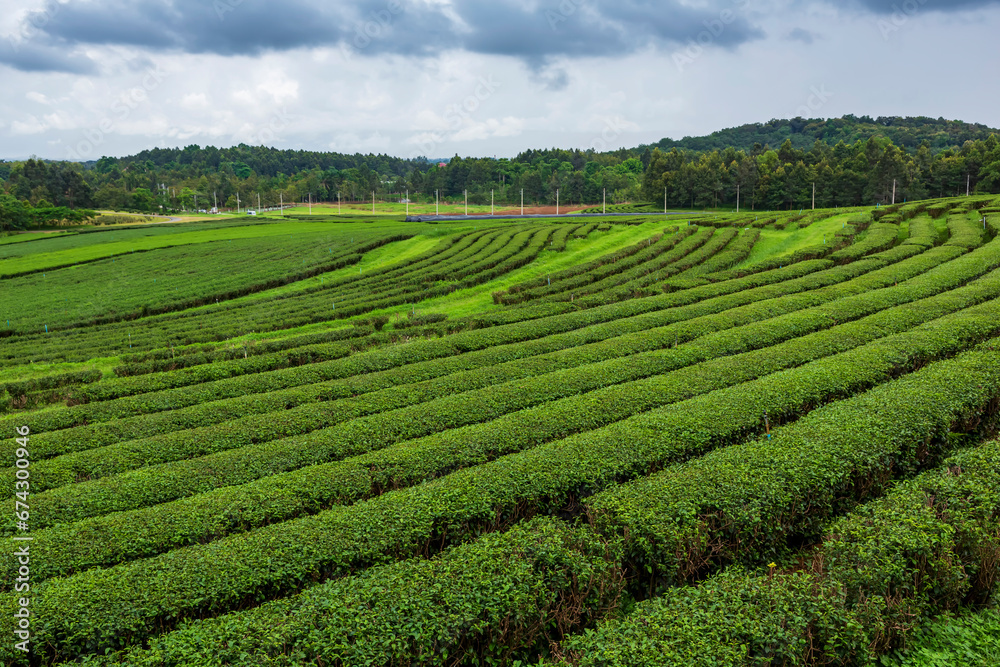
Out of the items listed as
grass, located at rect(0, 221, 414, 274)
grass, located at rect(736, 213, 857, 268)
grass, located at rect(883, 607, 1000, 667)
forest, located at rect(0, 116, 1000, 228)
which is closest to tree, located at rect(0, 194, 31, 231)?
forest, located at rect(0, 116, 1000, 228)

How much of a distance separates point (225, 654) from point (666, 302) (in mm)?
32775

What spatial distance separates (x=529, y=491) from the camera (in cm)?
1377

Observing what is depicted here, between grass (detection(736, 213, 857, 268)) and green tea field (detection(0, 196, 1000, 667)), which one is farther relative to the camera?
grass (detection(736, 213, 857, 268))

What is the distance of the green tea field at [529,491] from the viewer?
9.74 meters

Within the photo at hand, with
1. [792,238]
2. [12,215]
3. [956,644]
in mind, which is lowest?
[956,644]

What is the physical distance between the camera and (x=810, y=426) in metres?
15.9

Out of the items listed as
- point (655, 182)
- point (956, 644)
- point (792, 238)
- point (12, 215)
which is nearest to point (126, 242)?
point (12, 215)

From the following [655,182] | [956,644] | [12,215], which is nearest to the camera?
[956,644]

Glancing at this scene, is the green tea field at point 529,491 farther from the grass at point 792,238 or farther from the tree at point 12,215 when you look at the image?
the tree at point 12,215

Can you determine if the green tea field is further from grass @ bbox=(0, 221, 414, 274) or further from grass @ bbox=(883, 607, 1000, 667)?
grass @ bbox=(0, 221, 414, 274)

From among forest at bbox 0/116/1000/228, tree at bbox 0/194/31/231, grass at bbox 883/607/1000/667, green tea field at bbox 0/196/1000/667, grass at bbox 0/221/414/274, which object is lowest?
grass at bbox 883/607/1000/667

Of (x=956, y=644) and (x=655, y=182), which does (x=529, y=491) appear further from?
(x=655, y=182)

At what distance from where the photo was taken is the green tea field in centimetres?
974

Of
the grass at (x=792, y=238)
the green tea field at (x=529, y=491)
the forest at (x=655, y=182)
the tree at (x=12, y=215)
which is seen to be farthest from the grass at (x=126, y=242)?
the grass at (x=792, y=238)
